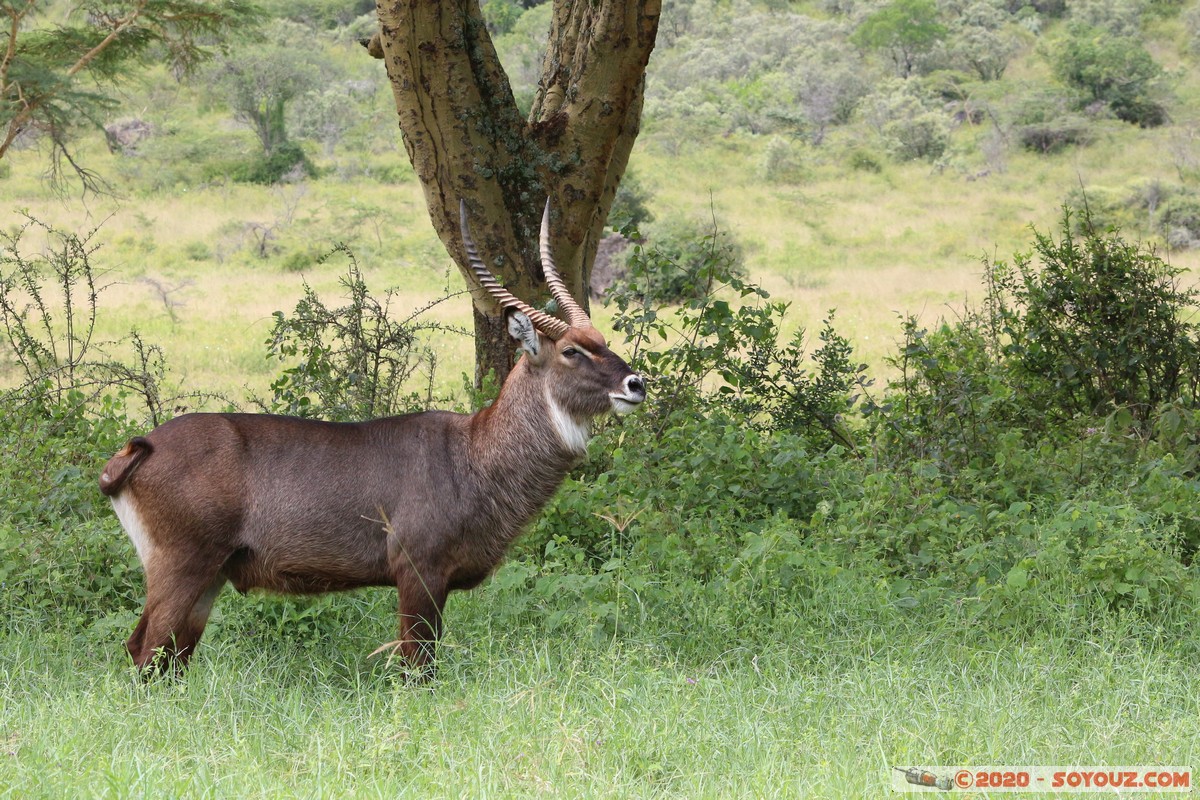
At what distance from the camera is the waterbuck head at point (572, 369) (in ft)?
13.7

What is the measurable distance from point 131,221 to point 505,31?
20724 mm

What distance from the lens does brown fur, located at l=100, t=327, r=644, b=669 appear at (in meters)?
3.93

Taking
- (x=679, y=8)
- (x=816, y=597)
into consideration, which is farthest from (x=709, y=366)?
(x=679, y=8)

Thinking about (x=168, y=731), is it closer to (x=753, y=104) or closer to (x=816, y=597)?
(x=816, y=597)

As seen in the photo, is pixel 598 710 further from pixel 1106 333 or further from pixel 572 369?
pixel 1106 333

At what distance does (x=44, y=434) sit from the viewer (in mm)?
6141

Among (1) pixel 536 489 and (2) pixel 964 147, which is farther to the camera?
(2) pixel 964 147

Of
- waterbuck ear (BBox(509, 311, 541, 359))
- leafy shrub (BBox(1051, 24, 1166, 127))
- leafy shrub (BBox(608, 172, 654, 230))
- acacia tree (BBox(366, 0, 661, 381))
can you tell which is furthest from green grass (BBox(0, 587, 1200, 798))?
leafy shrub (BBox(1051, 24, 1166, 127))

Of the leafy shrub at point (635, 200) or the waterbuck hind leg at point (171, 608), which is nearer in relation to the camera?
the waterbuck hind leg at point (171, 608)

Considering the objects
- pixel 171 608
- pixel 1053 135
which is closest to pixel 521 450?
pixel 171 608

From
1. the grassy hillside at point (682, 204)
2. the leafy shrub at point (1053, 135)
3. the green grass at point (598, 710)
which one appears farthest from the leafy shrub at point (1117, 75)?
the green grass at point (598, 710)

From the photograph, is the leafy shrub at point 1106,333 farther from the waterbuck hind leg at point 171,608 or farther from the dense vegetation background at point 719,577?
the waterbuck hind leg at point 171,608

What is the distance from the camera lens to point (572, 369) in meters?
4.21

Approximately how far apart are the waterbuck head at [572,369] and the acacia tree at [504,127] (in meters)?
1.67
